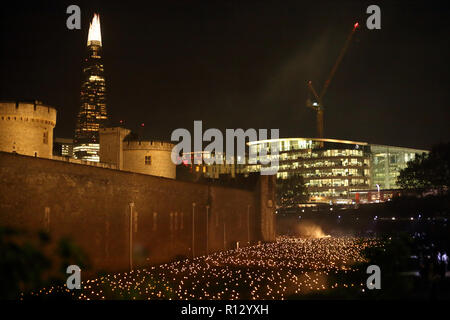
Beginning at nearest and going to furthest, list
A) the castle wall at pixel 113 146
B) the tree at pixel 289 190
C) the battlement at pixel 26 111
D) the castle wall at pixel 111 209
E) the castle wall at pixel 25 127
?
the castle wall at pixel 111 209
the battlement at pixel 26 111
the castle wall at pixel 25 127
the castle wall at pixel 113 146
the tree at pixel 289 190

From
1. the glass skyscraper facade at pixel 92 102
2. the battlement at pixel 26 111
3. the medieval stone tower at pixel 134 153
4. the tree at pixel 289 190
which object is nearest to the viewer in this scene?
the battlement at pixel 26 111

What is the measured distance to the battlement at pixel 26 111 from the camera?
35.9m

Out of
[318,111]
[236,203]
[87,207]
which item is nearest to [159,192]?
[87,207]

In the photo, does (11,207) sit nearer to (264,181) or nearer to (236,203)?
(236,203)

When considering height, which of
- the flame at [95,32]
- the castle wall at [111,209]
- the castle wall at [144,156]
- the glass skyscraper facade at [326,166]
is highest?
the flame at [95,32]

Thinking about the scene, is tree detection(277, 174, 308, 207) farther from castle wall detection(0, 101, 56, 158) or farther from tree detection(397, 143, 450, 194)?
castle wall detection(0, 101, 56, 158)

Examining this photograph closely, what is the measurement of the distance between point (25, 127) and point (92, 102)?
160 meters

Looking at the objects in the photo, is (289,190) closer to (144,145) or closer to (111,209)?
(144,145)

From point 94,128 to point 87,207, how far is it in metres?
173

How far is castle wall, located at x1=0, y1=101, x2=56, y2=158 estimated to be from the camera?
3606 cm

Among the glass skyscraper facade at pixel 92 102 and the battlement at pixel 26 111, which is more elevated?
the glass skyscraper facade at pixel 92 102

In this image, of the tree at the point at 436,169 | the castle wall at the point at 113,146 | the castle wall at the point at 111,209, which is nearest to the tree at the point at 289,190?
the tree at the point at 436,169

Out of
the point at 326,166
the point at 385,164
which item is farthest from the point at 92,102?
the point at 385,164

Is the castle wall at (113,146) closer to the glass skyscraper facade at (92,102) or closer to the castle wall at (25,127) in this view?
the castle wall at (25,127)
